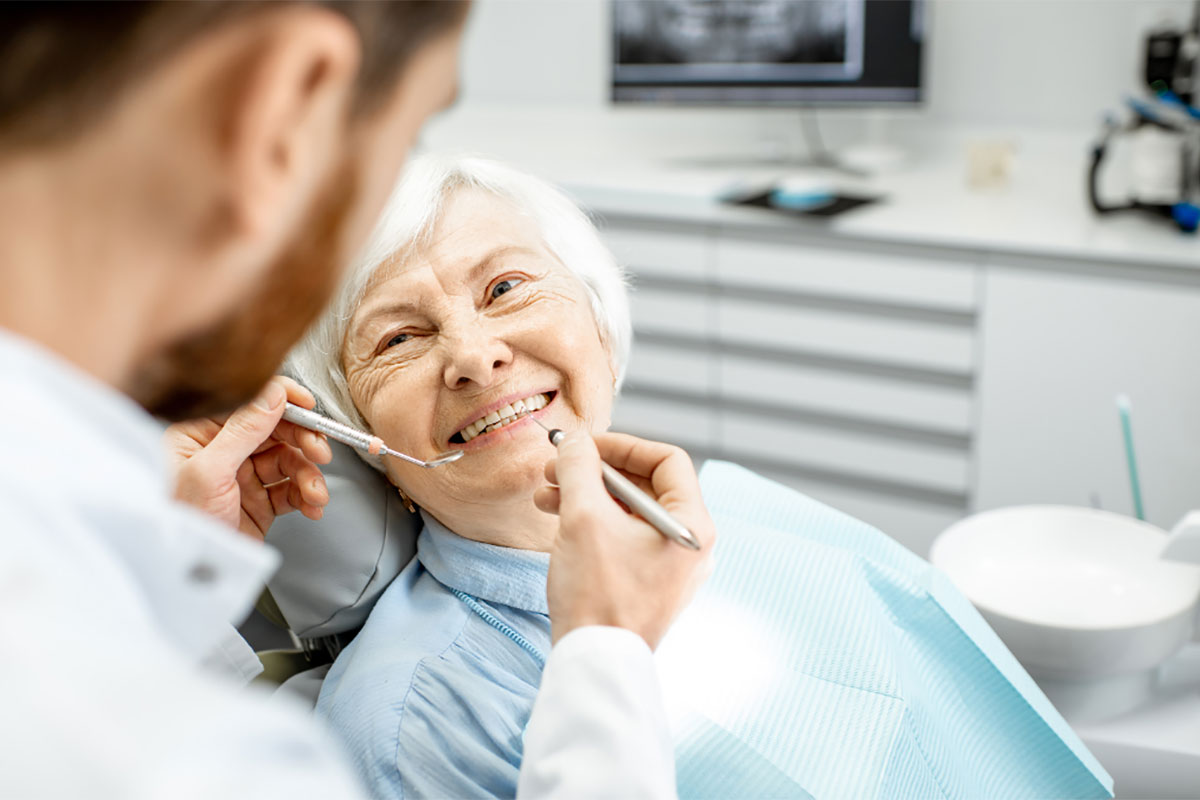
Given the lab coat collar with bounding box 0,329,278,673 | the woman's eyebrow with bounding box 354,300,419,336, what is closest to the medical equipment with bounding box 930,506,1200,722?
the woman's eyebrow with bounding box 354,300,419,336

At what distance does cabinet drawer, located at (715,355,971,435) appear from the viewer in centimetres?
277

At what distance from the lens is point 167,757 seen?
0.43 meters

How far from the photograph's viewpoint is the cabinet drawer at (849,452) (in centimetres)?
283

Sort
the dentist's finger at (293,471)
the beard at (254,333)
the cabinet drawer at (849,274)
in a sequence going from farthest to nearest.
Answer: the cabinet drawer at (849,274)
the dentist's finger at (293,471)
the beard at (254,333)

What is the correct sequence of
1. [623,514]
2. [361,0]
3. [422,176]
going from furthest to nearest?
[422,176], [623,514], [361,0]

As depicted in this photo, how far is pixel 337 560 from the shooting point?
124 cm

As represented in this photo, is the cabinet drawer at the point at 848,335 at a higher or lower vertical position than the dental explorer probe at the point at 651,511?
lower

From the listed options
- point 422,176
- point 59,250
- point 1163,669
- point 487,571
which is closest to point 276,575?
point 487,571

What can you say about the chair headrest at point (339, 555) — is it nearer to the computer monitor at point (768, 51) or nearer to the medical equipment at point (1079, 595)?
the medical equipment at point (1079, 595)

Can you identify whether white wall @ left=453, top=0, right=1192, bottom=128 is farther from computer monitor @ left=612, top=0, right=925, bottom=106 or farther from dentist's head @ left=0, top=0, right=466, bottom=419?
dentist's head @ left=0, top=0, right=466, bottom=419

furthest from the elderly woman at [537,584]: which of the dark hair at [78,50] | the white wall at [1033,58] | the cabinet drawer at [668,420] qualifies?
the white wall at [1033,58]

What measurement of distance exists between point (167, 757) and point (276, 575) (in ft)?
2.82

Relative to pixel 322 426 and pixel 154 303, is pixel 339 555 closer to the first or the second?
pixel 322 426

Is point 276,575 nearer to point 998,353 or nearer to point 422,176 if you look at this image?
point 422,176
